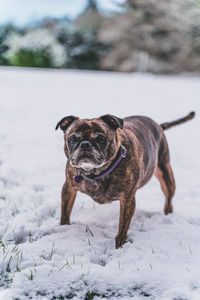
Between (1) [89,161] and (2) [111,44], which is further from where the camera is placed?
(2) [111,44]

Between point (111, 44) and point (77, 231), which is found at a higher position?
point (111, 44)

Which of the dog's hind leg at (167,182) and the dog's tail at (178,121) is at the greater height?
the dog's tail at (178,121)

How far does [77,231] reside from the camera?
3074 millimetres

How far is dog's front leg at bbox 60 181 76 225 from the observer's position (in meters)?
3.04

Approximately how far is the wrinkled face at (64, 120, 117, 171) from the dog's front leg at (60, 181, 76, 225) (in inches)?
17.5

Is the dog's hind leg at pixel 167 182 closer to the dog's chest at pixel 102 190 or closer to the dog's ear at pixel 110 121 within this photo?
the dog's chest at pixel 102 190

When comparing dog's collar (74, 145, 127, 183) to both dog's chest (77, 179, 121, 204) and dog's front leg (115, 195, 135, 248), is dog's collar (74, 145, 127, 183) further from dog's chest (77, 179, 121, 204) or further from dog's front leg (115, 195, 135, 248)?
dog's front leg (115, 195, 135, 248)

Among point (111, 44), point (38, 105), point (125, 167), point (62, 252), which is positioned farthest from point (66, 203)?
point (111, 44)

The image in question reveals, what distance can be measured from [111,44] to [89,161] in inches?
990

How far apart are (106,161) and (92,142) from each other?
0.19m

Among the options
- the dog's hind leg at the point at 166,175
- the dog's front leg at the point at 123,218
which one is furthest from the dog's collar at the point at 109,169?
the dog's hind leg at the point at 166,175

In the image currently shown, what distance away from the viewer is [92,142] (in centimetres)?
260

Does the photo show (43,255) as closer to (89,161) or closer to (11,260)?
(11,260)

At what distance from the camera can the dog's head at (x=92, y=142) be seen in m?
2.54
